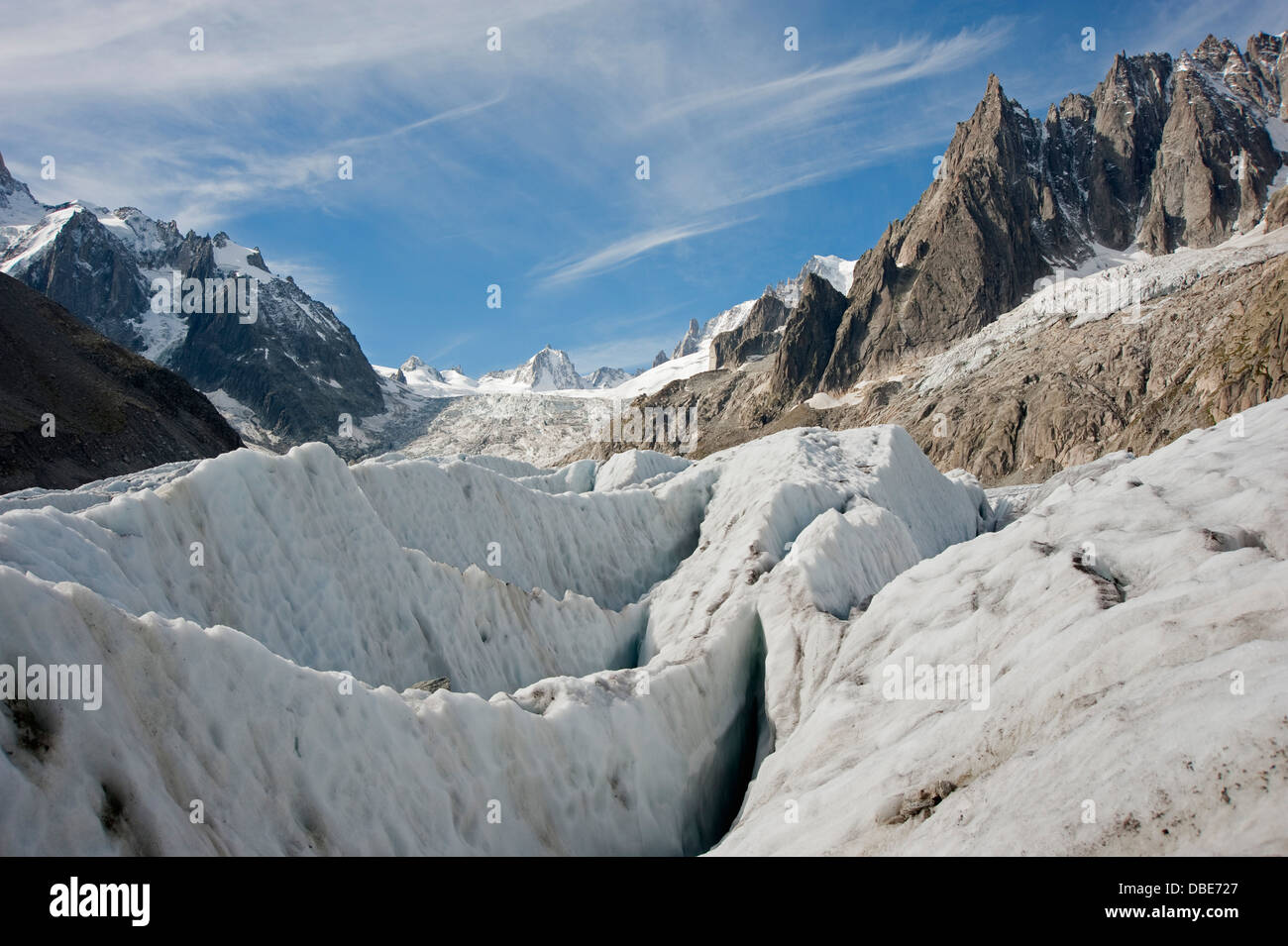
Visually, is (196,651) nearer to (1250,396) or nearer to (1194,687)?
(1194,687)

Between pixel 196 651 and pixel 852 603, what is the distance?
1679 cm

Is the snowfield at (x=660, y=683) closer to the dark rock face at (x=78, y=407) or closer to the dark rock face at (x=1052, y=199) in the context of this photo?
the dark rock face at (x=78, y=407)

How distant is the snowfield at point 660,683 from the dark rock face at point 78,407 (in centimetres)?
5320

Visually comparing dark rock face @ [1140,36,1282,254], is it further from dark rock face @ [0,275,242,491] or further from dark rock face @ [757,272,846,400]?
dark rock face @ [0,275,242,491]

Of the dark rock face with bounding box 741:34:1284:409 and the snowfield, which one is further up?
the dark rock face with bounding box 741:34:1284:409

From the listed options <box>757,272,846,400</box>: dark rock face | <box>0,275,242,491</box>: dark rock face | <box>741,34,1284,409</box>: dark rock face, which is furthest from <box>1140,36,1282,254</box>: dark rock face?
<box>0,275,242,491</box>: dark rock face

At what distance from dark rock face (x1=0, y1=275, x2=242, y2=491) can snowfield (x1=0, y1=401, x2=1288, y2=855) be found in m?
53.2

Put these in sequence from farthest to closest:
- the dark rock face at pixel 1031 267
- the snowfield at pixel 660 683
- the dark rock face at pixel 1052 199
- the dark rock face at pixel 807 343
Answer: the dark rock face at pixel 807 343
the dark rock face at pixel 1052 199
the dark rock face at pixel 1031 267
the snowfield at pixel 660 683

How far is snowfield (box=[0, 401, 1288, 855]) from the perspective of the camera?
820 centimetres

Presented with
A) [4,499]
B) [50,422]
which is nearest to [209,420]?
[50,422]

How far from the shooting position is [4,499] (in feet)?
75.5

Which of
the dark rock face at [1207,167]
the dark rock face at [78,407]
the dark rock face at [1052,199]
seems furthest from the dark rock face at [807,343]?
the dark rock face at [78,407]

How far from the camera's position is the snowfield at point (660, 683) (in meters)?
8.20

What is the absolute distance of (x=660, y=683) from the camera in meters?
17.0
